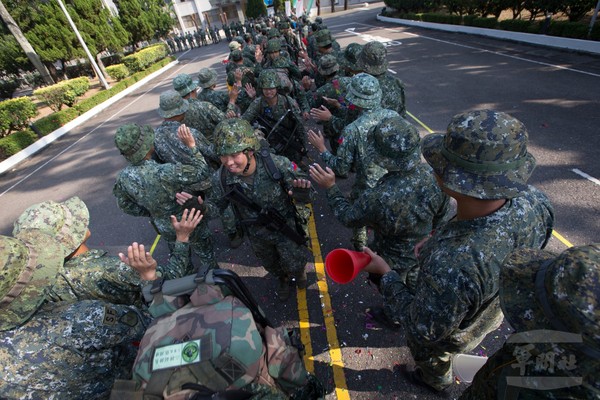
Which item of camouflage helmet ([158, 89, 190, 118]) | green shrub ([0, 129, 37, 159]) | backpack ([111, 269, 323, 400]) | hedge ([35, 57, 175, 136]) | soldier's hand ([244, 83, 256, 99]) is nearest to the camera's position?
backpack ([111, 269, 323, 400])

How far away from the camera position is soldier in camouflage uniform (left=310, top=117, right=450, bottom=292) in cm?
215

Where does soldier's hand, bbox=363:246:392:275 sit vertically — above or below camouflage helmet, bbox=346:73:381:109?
below

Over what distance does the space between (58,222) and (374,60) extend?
4.19 meters

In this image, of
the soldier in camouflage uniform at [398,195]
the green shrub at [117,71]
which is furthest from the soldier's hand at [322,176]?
the green shrub at [117,71]

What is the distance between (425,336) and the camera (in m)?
1.59

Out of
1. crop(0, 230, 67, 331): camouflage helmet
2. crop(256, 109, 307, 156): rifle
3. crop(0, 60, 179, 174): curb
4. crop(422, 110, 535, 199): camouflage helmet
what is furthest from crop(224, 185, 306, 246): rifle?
crop(0, 60, 179, 174): curb

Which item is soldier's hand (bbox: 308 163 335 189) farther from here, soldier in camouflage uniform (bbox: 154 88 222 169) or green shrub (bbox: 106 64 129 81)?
green shrub (bbox: 106 64 129 81)

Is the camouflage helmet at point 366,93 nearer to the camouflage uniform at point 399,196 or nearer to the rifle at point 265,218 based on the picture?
the camouflage uniform at point 399,196

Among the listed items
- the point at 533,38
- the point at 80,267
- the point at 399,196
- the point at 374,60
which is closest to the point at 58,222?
the point at 80,267

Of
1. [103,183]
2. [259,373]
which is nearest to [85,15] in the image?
[103,183]

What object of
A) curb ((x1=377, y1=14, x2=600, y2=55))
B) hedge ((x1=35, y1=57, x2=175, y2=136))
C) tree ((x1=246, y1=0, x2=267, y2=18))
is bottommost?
curb ((x1=377, y1=14, x2=600, y2=55))

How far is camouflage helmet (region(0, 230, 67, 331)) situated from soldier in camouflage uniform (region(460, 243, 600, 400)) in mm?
2180

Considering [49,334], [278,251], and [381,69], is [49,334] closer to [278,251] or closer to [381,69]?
[278,251]

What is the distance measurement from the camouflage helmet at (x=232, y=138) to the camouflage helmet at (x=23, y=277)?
56.3 inches
